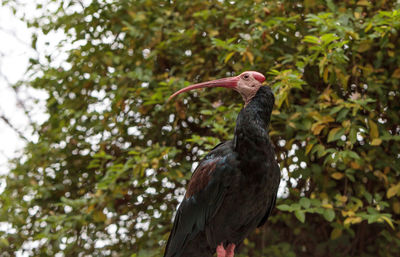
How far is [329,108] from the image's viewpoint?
2.29 metres

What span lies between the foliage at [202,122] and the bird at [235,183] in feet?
1.91

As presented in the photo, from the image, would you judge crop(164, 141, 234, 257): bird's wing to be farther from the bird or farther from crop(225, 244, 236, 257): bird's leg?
Answer: crop(225, 244, 236, 257): bird's leg

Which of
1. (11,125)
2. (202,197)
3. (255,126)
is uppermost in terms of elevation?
(255,126)

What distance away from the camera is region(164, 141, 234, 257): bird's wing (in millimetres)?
1475

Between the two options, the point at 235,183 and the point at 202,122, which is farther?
the point at 202,122

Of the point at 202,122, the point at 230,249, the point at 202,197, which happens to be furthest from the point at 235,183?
the point at 202,122

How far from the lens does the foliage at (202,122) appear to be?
2225mm

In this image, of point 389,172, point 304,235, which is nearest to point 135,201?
point 304,235

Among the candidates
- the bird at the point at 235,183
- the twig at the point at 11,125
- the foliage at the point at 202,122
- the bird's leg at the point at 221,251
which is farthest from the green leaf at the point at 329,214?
the twig at the point at 11,125

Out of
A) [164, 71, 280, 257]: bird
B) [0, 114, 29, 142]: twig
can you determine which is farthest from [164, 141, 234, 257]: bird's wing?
[0, 114, 29, 142]: twig

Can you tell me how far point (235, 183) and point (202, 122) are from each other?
1351 millimetres

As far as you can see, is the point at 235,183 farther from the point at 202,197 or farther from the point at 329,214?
the point at 329,214

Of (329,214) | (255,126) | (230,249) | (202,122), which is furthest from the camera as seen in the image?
(202,122)

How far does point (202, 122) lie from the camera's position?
2779mm
